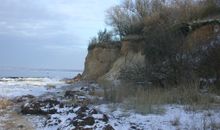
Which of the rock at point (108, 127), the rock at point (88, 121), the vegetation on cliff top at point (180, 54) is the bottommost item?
the rock at point (108, 127)

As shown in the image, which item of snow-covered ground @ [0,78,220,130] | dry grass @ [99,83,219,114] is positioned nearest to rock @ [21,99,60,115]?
snow-covered ground @ [0,78,220,130]

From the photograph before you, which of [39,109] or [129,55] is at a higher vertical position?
[129,55]

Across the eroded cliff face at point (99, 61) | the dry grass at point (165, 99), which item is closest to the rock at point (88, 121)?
the dry grass at point (165, 99)

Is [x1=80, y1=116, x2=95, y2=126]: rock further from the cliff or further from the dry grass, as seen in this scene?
the cliff

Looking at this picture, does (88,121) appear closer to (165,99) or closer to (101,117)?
(101,117)

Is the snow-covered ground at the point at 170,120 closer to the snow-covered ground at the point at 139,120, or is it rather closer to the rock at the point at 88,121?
the snow-covered ground at the point at 139,120

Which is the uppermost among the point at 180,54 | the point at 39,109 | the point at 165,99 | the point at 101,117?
the point at 180,54

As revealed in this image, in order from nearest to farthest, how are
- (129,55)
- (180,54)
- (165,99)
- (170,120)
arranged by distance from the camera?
(170,120)
(165,99)
(180,54)
(129,55)

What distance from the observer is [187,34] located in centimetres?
2792

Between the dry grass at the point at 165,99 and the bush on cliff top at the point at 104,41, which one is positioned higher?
the bush on cliff top at the point at 104,41

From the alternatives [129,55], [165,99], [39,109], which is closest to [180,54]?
[165,99]

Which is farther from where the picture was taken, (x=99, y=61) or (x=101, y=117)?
(x=99, y=61)

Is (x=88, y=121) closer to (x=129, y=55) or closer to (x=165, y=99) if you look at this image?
(x=165, y=99)

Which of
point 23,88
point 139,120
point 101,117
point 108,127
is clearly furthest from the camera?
point 23,88
